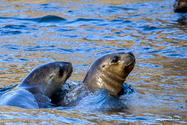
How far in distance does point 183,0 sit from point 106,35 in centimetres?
406

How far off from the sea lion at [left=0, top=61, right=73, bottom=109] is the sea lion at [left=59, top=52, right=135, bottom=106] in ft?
1.07

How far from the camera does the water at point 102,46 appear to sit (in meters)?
4.24

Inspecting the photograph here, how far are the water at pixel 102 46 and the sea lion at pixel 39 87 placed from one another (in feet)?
1.65

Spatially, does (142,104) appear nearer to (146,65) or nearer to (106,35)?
(146,65)

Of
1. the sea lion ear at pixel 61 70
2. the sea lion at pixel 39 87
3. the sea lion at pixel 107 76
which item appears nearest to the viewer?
the sea lion at pixel 39 87

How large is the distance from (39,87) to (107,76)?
1197mm

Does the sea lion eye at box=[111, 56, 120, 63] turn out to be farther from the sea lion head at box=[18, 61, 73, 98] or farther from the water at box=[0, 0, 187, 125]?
the sea lion head at box=[18, 61, 73, 98]

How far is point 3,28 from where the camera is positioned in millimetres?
12266

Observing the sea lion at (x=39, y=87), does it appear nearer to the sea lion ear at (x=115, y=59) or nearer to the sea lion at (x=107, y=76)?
the sea lion at (x=107, y=76)

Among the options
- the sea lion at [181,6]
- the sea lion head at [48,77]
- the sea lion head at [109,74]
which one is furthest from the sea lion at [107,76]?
the sea lion at [181,6]

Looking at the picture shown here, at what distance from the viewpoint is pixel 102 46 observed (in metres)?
10.0

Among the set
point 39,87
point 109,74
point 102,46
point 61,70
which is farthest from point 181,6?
point 39,87

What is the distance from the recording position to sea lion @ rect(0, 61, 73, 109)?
4762 mm

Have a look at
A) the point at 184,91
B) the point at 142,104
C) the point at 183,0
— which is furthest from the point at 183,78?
the point at 183,0
